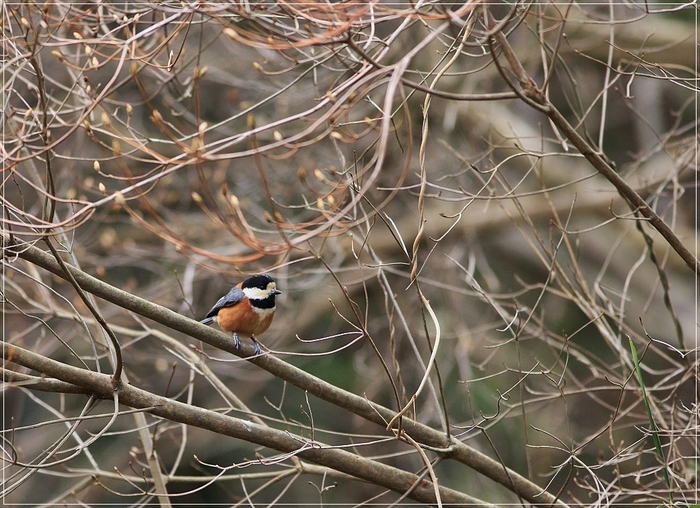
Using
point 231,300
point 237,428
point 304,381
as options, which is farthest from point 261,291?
point 237,428

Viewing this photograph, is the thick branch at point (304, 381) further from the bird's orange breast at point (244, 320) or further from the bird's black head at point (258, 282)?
the bird's black head at point (258, 282)

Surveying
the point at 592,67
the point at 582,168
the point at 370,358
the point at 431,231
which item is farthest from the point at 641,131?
the point at 370,358

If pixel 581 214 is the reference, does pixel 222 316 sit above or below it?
above

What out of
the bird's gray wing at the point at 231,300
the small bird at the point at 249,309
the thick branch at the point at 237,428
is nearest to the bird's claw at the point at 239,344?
the small bird at the point at 249,309

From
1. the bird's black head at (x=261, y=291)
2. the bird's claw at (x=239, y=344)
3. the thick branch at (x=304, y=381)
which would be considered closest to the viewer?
the thick branch at (x=304, y=381)

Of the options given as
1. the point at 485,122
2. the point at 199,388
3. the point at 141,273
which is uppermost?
the point at 485,122

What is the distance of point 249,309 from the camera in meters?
4.48

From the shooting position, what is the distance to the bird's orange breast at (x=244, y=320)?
444 cm

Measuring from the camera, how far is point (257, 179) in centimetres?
739

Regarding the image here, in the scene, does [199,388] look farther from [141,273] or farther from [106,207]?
[106,207]

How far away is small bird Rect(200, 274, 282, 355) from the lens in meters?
4.45

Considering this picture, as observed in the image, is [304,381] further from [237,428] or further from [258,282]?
[258,282]

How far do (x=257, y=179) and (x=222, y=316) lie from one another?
3050 mm

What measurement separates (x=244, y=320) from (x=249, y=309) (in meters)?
0.08
